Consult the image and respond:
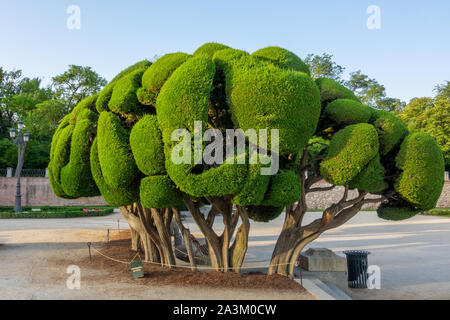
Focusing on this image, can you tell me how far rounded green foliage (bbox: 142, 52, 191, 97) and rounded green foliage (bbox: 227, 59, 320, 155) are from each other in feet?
4.00

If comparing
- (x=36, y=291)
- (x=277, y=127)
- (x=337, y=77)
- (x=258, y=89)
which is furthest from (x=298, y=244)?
(x=337, y=77)

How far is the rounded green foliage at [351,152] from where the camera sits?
636cm

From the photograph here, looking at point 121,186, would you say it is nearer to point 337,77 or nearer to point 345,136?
point 345,136

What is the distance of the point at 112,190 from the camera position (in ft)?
24.4

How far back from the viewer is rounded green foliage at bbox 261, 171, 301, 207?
6.25m

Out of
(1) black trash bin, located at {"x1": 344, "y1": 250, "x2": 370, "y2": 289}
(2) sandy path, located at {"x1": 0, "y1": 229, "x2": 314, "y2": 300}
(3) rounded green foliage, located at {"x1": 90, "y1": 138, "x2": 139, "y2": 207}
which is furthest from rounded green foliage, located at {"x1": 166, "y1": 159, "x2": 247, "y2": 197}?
(1) black trash bin, located at {"x1": 344, "y1": 250, "x2": 370, "y2": 289}

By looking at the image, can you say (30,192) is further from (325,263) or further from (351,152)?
(351,152)

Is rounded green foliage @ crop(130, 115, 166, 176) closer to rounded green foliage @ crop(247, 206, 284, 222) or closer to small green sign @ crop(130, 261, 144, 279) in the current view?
small green sign @ crop(130, 261, 144, 279)

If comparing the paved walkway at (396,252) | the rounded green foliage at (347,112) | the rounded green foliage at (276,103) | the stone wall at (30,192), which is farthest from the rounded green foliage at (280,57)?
the stone wall at (30,192)

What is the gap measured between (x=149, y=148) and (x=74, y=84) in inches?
1237

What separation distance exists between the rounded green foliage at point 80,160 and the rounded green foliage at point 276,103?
375cm

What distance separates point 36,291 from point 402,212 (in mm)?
7524

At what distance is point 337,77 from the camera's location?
40.6m

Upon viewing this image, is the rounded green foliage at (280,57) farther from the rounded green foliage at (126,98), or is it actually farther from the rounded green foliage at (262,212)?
the rounded green foliage at (262,212)
